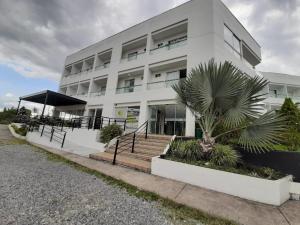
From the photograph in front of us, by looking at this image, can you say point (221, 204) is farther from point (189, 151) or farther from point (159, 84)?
Result: point (159, 84)

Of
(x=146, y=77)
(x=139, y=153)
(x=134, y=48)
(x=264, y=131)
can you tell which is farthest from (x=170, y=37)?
(x=264, y=131)

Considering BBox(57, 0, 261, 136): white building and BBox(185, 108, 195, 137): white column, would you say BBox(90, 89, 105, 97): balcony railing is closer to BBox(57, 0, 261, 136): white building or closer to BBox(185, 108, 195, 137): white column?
BBox(57, 0, 261, 136): white building

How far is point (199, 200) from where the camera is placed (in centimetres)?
357

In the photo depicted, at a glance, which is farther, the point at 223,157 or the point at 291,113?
the point at 291,113

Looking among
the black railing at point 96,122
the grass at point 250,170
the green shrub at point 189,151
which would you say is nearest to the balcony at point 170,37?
the black railing at point 96,122

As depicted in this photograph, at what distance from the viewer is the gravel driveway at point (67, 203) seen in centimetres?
251

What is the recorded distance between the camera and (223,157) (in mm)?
4898

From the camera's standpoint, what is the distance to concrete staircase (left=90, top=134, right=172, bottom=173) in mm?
6094

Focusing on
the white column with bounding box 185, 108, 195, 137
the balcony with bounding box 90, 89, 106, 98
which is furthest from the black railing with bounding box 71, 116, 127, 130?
the white column with bounding box 185, 108, 195, 137

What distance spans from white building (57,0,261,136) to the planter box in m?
4.95

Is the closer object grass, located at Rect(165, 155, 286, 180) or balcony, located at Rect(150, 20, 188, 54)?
grass, located at Rect(165, 155, 286, 180)

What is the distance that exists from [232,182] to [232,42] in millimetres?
12142

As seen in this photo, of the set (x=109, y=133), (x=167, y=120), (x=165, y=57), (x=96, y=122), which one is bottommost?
(x=109, y=133)

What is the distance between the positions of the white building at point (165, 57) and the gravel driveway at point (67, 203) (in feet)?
23.2
